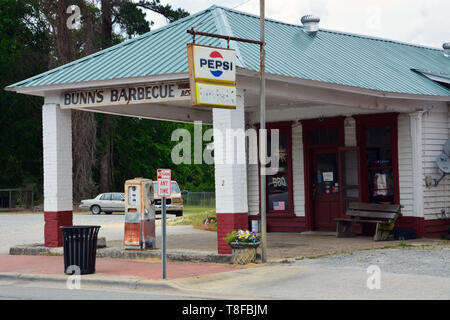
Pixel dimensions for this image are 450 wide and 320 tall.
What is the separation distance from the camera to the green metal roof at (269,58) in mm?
15805

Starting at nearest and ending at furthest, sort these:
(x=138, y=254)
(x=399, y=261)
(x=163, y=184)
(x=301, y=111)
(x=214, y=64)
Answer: (x=163, y=184)
(x=214, y=64)
(x=399, y=261)
(x=138, y=254)
(x=301, y=111)

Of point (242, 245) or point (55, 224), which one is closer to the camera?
point (242, 245)

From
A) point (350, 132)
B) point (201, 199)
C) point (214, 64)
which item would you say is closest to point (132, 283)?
point (214, 64)

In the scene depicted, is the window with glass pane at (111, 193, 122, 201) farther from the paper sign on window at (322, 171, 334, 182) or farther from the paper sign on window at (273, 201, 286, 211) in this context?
the paper sign on window at (322, 171, 334, 182)

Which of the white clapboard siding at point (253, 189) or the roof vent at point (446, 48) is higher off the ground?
the roof vent at point (446, 48)

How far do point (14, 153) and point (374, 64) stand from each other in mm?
40454

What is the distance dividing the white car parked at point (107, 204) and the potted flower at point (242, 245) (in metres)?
26.5

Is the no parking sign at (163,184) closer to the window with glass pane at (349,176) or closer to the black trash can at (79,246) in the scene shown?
the black trash can at (79,246)

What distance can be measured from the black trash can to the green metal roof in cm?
383

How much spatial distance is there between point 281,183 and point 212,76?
841 centimetres

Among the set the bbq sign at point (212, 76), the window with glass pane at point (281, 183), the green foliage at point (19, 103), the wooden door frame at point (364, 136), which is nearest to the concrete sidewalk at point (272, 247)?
the window with glass pane at point (281, 183)

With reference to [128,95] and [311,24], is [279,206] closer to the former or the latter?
[311,24]

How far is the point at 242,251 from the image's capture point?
14.1 meters
